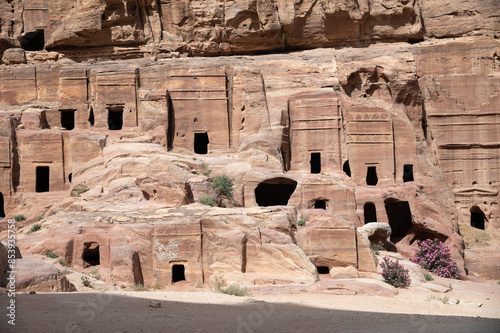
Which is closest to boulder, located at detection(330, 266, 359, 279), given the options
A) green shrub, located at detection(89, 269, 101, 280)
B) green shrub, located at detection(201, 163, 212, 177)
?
green shrub, located at detection(89, 269, 101, 280)

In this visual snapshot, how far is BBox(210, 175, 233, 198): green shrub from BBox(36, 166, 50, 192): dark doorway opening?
11053 mm

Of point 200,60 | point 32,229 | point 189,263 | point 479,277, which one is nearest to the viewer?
point 189,263

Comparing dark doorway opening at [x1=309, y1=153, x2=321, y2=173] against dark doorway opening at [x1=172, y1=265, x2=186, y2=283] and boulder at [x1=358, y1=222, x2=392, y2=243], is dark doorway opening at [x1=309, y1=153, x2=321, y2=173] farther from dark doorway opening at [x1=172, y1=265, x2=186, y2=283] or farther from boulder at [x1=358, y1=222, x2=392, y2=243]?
dark doorway opening at [x1=172, y1=265, x2=186, y2=283]

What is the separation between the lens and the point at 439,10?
131 feet

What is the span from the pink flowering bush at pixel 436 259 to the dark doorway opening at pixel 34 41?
28.5 m

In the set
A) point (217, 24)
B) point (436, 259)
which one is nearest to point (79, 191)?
point (217, 24)

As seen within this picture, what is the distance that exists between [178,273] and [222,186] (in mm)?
6897

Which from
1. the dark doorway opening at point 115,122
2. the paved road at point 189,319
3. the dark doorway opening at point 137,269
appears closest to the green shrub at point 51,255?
the dark doorway opening at point 137,269

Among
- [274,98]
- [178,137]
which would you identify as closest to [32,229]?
[178,137]

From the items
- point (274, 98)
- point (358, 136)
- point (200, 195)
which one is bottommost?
point (200, 195)

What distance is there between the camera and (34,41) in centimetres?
4444

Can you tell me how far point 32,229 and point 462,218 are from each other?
23870 millimetres

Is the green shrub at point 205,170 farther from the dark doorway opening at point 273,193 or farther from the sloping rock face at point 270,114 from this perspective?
the dark doorway opening at point 273,193

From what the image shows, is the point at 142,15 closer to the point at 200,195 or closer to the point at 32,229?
the point at 200,195
